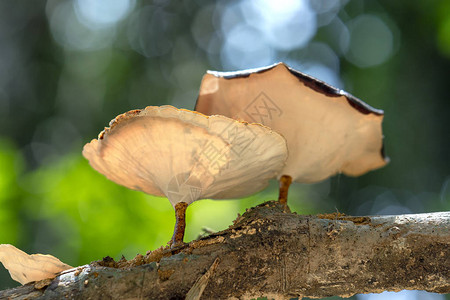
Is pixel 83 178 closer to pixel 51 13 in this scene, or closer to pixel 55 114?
pixel 55 114

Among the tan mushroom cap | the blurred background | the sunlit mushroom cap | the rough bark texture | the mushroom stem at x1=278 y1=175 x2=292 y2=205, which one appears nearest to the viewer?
the rough bark texture

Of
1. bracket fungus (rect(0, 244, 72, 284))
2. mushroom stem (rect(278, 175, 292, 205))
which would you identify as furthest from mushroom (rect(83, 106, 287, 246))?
bracket fungus (rect(0, 244, 72, 284))

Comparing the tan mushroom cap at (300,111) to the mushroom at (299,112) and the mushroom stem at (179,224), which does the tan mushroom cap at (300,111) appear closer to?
the mushroom at (299,112)

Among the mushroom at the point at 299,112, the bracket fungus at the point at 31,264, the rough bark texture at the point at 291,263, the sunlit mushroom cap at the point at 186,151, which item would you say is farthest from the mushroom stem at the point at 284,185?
the bracket fungus at the point at 31,264

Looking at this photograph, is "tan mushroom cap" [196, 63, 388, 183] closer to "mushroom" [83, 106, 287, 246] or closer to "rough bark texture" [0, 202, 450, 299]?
"mushroom" [83, 106, 287, 246]

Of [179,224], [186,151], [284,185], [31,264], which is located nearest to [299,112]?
[284,185]

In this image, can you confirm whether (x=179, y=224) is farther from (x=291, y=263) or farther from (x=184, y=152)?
(x=291, y=263)
